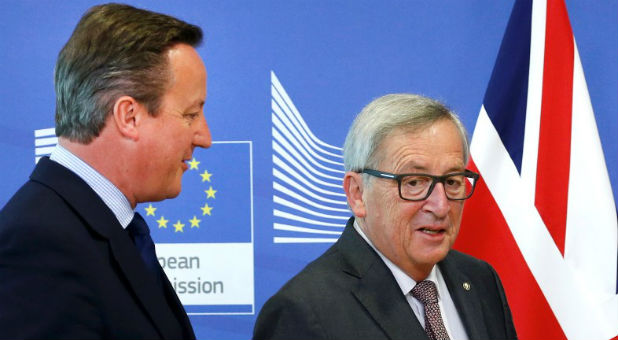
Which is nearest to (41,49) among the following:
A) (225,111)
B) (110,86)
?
(225,111)

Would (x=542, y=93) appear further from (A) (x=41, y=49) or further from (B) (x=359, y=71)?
(A) (x=41, y=49)

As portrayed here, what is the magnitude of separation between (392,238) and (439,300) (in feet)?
0.60

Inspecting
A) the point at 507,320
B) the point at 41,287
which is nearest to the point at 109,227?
the point at 41,287

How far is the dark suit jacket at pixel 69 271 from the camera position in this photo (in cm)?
110

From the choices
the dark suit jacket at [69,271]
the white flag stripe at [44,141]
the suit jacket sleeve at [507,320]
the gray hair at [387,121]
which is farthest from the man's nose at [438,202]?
the white flag stripe at [44,141]

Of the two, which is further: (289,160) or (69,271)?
(289,160)

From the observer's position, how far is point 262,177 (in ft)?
8.51

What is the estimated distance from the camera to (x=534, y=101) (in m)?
2.41

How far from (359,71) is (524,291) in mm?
867

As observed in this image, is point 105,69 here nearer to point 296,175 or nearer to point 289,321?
point 289,321

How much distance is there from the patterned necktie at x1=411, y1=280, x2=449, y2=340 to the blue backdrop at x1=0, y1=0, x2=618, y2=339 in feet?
3.43

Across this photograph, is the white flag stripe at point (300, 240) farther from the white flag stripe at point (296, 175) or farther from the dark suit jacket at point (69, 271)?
the dark suit jacket at point (69, 271)

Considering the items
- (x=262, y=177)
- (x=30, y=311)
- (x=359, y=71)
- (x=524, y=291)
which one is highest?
(x=359, y=71)

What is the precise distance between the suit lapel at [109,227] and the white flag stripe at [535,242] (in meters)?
1.39
